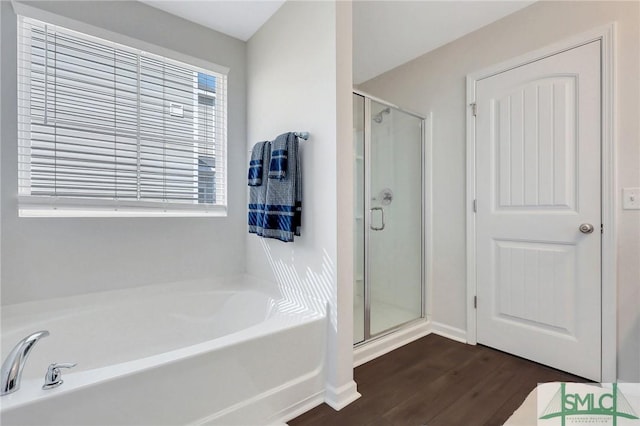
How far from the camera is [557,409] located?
523 mm

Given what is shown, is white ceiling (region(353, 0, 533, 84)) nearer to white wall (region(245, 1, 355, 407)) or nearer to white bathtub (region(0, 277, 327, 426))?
white wall (region(245, 1, 355, 407))

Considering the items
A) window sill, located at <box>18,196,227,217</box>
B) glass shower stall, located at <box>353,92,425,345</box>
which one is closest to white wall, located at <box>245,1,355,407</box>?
glass shower stall, located at <box>353,92,425,345</box>

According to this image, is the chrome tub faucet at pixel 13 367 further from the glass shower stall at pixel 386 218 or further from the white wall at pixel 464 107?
the white wall at pixel 464 107

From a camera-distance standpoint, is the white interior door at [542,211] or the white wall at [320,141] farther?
the white interior door at [542,211]

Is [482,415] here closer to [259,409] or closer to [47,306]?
[259,409]

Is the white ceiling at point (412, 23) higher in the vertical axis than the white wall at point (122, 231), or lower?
higher

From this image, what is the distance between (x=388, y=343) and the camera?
88.4 inches

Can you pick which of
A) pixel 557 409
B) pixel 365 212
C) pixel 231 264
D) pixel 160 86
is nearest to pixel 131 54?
pixel 160 86

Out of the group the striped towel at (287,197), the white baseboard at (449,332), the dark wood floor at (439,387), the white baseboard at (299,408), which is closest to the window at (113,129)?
the striped towel at (287,197)

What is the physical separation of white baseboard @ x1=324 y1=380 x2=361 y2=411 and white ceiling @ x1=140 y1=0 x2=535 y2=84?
2.45 m

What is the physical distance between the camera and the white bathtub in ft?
3.47

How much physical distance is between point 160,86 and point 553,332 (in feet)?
10.3

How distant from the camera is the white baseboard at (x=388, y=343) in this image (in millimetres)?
2067

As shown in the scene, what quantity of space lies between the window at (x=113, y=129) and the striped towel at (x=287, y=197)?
27.6 inches
